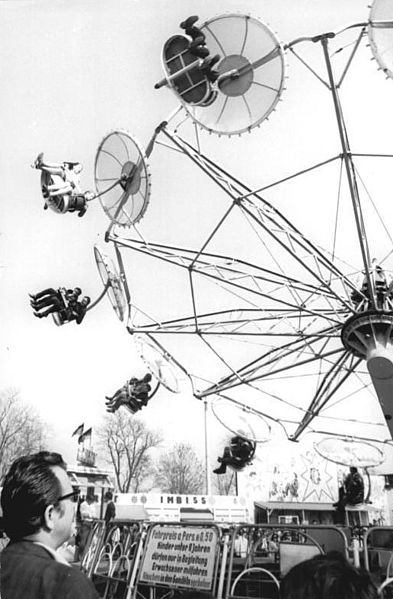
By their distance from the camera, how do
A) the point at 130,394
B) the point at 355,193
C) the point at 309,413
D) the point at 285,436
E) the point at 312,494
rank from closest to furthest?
the point at 355,193, the point at 309,413, the point at 285,436, the point at 130,394, the point at 312,494

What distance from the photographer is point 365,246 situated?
1234cm

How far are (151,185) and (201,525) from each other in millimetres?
7480

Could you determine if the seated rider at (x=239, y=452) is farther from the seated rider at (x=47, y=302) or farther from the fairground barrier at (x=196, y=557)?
the fairground barrier at (x=196, y=557)

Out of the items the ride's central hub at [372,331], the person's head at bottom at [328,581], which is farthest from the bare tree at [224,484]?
the person's head at bottom at [328,581]

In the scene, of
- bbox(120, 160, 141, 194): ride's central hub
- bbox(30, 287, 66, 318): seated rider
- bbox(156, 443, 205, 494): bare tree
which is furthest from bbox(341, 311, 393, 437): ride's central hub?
bbox(156, 443, 205, 494): bare tree

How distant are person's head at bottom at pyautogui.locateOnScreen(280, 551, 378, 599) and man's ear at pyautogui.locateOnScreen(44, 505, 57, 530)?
1.38m

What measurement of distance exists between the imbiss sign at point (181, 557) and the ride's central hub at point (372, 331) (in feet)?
26.1

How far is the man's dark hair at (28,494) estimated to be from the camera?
2.74 m

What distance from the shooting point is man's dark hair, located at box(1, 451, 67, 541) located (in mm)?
2736

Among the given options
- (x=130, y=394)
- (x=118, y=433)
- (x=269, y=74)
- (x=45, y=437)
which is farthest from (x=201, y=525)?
(x=118, y=433)

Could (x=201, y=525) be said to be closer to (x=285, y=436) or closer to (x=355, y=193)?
(x=355, y=193)

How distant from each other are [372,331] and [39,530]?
12355mm

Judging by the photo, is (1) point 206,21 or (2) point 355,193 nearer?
(1) point 206,21

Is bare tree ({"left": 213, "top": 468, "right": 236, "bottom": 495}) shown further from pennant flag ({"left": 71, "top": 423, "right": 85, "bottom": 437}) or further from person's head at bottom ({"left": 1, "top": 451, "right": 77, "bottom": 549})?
person's head at bottom ({"left": 1, "top": 451, "right": 77, "bottom": 549})
